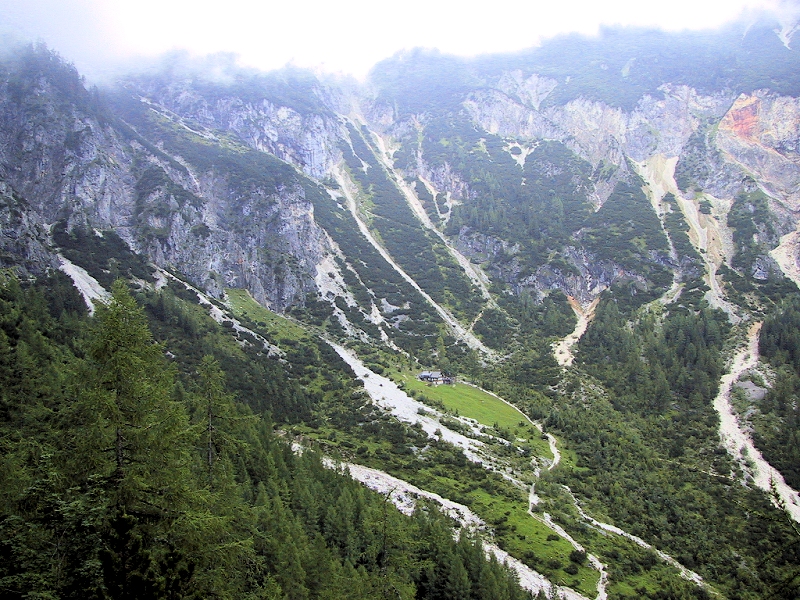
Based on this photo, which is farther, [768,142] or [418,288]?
[768,142]

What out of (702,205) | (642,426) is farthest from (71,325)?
(702,205)

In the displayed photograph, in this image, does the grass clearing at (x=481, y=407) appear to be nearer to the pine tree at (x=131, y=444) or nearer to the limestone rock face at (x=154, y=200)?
the limestone rock face at (x=154, y=200)

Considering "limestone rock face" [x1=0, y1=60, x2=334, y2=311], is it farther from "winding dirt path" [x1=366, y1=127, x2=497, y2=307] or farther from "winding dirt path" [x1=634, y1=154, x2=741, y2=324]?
"winding dirt path" [x1=634, y1=154, x2=741, y2=324]

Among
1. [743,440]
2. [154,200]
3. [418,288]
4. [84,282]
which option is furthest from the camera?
[418,288]

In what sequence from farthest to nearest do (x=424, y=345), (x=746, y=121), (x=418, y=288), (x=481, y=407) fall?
(x=746, y=121)
(x=418, y=288)
(x=424, y=345)
(x=481, y=407)

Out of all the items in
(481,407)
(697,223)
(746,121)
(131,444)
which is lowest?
(481,407)

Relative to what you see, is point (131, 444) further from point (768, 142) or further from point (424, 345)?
point (768, 142)

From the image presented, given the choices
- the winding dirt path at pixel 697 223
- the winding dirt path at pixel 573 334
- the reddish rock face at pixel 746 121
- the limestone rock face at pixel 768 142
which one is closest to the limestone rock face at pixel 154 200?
the winding dirt path at pixel 573 334

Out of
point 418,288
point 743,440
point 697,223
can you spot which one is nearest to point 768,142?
point 697,223
